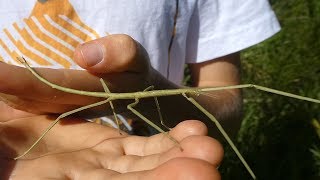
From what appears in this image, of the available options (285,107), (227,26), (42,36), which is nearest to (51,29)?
(42,36)

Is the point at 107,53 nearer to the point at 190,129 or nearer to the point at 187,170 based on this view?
the point at 190,129

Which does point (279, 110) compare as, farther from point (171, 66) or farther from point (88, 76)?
point (88, 76)

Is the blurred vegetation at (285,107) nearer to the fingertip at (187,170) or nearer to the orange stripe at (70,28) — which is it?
the orange stripe at (70,28)

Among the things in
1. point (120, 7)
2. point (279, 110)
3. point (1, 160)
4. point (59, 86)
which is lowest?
point (279, 110)

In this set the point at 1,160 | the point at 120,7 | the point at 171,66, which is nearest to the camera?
the point at 1,160

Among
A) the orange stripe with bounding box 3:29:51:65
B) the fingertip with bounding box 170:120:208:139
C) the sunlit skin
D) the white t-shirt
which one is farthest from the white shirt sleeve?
the fingertip with bounding box 170:120:208:139

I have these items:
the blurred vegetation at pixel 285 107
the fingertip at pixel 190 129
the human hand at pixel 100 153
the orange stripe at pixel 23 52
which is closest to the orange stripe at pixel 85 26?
the orange stripe at pixel 23 52

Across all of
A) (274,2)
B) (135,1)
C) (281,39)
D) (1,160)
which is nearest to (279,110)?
(281,39)
